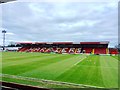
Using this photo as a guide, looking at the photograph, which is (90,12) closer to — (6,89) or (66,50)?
(6,89)

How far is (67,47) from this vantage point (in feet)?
80.7

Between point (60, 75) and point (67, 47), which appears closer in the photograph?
point (60, 75)

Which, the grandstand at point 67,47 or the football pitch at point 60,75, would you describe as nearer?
the football pitch at point 60,75

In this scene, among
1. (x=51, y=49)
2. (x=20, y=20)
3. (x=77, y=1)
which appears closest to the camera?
(x=77, y=1)

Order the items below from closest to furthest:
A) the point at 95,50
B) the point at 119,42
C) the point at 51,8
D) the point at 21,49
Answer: the point at 119,42 → the point at 51,8 → the point at 95,50 → the point at 21,49

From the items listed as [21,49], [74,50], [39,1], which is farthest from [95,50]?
[39,1]

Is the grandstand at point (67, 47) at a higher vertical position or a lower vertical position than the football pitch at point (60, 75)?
higher

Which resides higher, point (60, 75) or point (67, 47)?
point (67, 47)

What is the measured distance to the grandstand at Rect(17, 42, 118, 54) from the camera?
74.4ft

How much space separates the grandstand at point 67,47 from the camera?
22.7 metres

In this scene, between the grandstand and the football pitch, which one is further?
the grandstand

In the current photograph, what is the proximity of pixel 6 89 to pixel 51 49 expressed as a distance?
21966 millimetres

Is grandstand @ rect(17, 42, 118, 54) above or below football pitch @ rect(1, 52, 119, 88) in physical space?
above

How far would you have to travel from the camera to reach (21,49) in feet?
86.2
